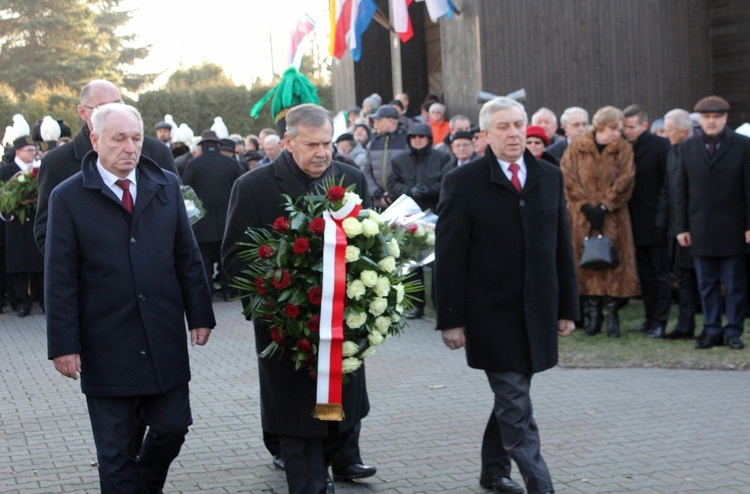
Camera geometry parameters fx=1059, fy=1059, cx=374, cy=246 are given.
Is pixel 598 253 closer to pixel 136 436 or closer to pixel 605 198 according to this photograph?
pixel 605 198

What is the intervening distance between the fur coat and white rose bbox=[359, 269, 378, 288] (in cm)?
570

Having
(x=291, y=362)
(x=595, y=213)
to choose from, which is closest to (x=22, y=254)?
(x=595, y=213)

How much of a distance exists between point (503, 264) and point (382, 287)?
0.84 metres

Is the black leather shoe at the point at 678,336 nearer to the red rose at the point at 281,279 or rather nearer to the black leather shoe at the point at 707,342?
the black leather shoe at the point at 707,342

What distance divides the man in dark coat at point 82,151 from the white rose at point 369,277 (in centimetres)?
206

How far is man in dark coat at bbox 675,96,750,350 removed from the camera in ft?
31.6

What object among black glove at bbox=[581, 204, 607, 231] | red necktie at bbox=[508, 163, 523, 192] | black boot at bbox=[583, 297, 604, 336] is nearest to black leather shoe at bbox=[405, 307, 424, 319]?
black boot at bbox=[583, 297, 604, 336]

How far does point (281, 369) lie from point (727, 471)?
8.83 ft

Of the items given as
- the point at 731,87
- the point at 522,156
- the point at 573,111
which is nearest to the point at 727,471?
the point at 522,156

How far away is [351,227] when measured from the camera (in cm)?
503

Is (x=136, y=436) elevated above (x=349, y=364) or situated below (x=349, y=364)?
below

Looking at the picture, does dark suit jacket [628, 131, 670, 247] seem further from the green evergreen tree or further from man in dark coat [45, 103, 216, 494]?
the green evergreen tree

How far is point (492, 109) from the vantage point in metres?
5.63

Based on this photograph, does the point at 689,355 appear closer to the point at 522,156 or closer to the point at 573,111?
the point at 573,111
